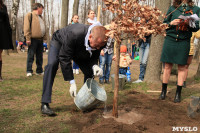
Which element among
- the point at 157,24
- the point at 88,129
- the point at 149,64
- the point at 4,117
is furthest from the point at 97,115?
the point at 149,64

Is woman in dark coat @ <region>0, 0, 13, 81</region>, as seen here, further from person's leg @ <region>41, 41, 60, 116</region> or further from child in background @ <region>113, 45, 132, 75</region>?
child in background @ <region>113, 45, 132, 75</region>

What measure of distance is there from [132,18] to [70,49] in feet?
3.07

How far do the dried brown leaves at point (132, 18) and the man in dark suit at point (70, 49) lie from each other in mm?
234

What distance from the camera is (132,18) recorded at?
225cm

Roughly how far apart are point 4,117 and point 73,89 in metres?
1.04

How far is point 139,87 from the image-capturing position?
4.49 m

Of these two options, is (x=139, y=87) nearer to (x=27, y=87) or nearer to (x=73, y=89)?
(x=73, y=89)

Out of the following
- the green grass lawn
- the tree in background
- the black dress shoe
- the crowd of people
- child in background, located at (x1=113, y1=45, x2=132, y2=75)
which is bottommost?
the green grass lawn

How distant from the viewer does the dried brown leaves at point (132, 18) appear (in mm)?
2117

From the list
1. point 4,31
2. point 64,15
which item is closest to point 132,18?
point 4,31

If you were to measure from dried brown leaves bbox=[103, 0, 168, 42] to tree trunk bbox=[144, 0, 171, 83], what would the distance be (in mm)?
2516

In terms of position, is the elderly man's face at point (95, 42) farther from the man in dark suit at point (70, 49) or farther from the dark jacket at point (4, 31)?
the dark jacket at point (4, 31)

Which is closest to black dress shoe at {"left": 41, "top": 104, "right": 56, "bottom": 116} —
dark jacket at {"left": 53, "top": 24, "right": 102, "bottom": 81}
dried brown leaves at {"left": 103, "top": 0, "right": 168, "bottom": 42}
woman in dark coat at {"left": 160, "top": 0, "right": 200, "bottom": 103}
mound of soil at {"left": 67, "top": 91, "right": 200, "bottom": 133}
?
mound of soil at {"left": 67, "top": 91, "right": 200, "bottom": 133}

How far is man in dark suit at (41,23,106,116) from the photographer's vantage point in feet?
7.55
